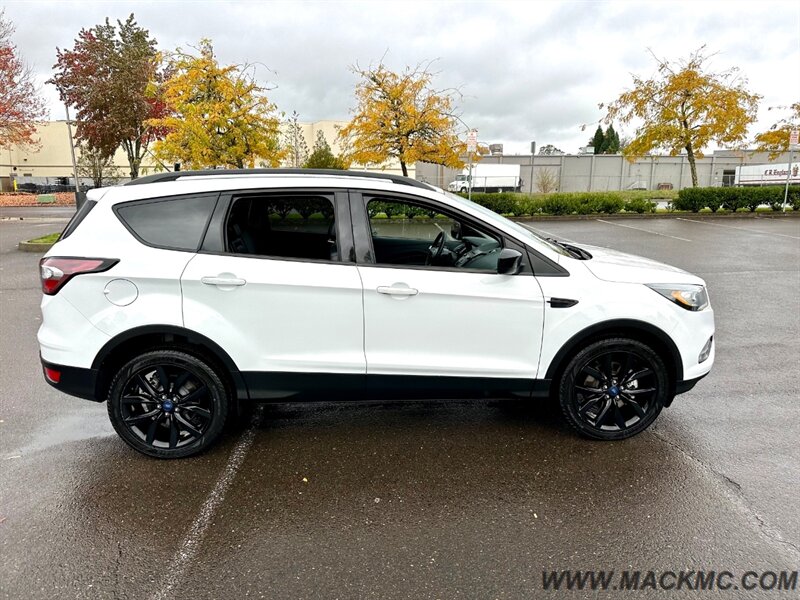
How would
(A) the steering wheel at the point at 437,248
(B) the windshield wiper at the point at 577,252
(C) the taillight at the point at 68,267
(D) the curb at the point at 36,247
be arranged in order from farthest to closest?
(D) the curb at the point at 36,247
(A) the steering wheel at the point at 437,248
(B) the windshield wiper at the point at 577,252
(C) the taillight at the point at 68,267

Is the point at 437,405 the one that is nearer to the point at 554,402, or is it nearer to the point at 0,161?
the point at 554,402

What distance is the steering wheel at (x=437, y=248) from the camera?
4102 mm

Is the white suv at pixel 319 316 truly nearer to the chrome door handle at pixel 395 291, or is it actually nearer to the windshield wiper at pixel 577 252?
the chrome door handle at pixel 395 291

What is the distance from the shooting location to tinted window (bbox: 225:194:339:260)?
343cm

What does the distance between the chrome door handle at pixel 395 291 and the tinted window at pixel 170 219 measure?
117 cm

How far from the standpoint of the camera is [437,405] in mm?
4312

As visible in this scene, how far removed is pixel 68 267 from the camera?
10.5 feet

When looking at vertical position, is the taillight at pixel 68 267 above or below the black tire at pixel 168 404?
above

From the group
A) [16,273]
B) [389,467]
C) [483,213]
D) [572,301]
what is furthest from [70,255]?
[16,273]

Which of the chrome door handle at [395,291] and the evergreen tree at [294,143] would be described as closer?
the chrome door handle at [395,291]

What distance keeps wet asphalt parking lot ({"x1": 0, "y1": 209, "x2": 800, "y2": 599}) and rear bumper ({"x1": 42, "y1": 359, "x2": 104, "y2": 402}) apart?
487 mm

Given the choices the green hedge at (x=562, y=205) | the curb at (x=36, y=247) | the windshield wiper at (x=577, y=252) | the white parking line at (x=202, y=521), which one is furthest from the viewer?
the green hedge at (x=562, y=205)

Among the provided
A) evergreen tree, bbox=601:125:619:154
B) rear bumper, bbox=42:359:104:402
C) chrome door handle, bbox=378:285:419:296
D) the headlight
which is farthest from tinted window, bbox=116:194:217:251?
evergreen tree, bbox=601:125:619:154

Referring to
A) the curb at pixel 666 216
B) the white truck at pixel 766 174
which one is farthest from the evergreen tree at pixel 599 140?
the curb at pixel 666 216
